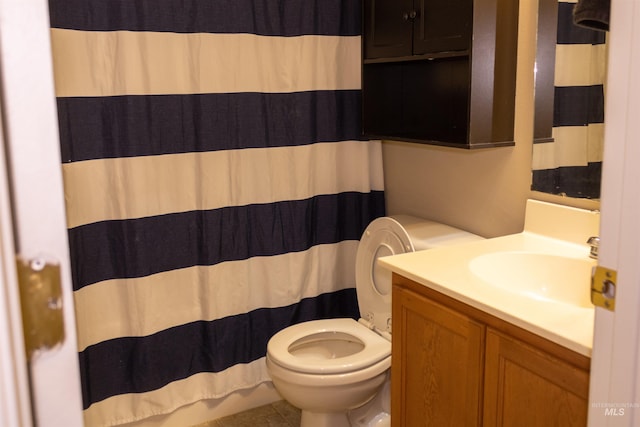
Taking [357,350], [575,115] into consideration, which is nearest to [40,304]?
[575,115]

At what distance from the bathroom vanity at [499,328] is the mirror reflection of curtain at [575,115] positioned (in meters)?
0.09

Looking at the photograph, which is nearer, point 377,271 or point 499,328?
point 499,328

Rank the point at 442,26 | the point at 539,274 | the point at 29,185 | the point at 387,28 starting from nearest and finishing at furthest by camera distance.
Answer: 1. the point at 29,185
2. the point at 539,274
3. the point at 442,26
4. the point at 387,28

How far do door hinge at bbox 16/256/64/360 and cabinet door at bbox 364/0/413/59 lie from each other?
1953mm

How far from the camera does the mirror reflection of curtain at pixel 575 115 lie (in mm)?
1832

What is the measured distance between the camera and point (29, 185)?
1.77 feet

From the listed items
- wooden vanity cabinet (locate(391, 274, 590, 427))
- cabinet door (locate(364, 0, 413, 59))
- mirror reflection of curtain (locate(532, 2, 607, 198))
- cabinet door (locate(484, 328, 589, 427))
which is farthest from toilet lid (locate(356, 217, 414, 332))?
cabinet door (locate(484, 328, 589, 427))

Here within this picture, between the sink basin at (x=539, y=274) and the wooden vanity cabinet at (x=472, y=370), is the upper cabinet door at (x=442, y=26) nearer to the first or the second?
the sink basin at (x=539, y=274)

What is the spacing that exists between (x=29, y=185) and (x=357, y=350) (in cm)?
205

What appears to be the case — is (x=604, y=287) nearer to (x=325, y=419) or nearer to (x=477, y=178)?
(x=477, y=178)

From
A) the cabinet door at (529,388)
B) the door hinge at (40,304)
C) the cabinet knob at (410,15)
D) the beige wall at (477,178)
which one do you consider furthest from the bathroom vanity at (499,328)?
the door hinge at (40,304)

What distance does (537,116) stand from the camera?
6.68ft

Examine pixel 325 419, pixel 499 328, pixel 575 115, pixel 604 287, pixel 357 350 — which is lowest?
pixel 325 419

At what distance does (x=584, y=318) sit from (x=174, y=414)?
181 cm
